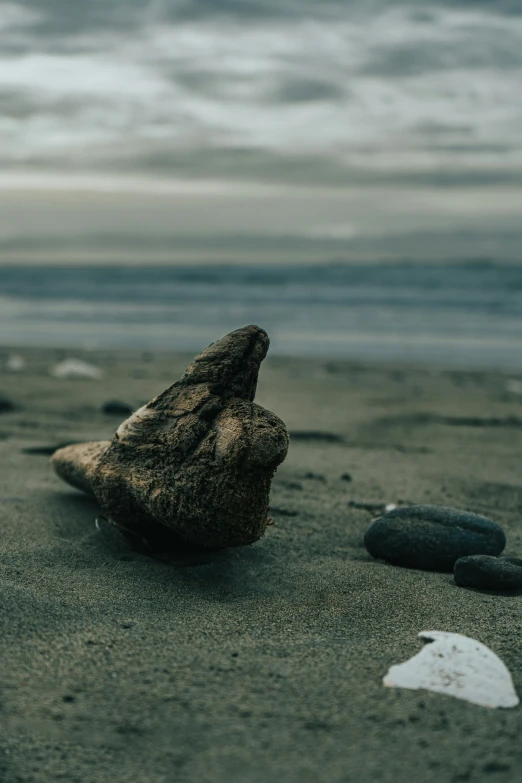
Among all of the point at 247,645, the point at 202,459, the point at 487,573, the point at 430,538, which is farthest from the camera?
the point at 430,538

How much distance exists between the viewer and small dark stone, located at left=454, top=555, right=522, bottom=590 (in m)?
2.53

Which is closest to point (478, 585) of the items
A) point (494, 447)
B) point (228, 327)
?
point (494, 447)

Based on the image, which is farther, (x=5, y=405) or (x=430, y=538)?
(x=5, y=405)

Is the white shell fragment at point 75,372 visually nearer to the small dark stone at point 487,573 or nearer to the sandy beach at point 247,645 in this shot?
the sandy beach at point 247,645

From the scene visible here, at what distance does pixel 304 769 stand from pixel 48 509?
1.86 m

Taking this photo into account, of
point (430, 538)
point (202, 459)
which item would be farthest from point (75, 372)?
point (202, 459)

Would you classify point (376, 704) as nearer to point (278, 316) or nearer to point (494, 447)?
point (494, 447)

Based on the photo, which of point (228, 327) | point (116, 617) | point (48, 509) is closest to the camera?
point (116, 617)

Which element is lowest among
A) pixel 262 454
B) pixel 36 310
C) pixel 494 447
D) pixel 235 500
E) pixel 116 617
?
pixel 36 310

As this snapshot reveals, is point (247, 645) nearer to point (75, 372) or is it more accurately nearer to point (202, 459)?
point (202, 459)

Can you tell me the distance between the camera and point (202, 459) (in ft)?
7.63

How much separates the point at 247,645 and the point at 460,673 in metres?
0.52

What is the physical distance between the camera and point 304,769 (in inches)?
60.1

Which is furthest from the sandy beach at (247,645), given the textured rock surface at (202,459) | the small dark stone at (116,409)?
the small dark stone at (116,409)
